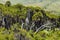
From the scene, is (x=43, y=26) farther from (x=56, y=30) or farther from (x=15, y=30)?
(x=15, y=30)

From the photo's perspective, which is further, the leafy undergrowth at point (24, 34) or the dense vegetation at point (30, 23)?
the dense vegetation at point (30, 23)

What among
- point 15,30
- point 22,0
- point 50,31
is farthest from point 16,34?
point 22,0

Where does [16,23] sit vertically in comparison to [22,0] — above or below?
above

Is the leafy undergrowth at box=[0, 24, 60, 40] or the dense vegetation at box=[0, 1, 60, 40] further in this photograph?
the dense vegetation at box=[0, 1, 60, 40]

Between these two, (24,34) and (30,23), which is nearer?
(24,34)
